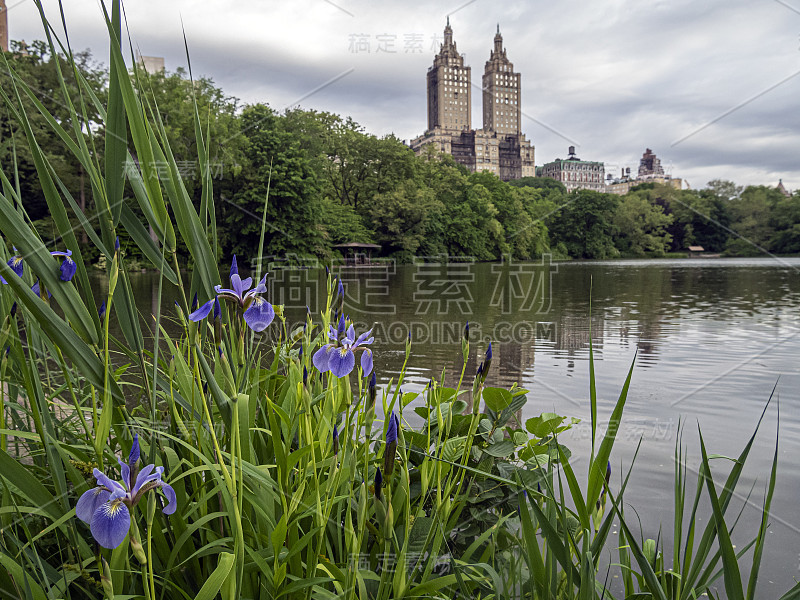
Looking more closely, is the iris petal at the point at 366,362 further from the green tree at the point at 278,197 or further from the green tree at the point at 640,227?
the green tree at the point at 640,227

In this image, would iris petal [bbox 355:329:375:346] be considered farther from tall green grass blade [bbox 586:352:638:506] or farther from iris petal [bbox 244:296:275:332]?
tall green grass blade [bbox 586:352:638:506]

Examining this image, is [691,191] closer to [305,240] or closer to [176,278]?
[305,240]

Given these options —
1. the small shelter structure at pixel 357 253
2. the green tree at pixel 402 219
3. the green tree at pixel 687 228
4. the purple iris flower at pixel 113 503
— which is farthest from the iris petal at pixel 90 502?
the green tree at pixel 687 228

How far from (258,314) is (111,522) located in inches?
15.8

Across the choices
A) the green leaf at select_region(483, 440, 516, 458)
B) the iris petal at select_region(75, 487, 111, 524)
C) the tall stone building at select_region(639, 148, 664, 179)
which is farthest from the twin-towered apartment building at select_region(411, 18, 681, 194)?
the iris petal at select_region(75, 487, 111, 524)

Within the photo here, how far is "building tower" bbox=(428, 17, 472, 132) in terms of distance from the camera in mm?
44688

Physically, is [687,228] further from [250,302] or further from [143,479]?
[143,479]

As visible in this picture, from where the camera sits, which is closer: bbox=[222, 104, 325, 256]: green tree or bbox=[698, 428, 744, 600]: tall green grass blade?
bbox=[698, 428, 744, 600]: tall green grass blade

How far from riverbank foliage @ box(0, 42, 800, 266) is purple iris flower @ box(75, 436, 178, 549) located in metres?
12.1

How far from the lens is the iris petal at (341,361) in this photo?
922mm

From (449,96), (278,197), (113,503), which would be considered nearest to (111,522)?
(113,503)

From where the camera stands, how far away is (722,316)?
8469 millimetres

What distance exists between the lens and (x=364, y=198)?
32.9 meters

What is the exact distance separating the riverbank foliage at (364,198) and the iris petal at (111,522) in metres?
12.1
